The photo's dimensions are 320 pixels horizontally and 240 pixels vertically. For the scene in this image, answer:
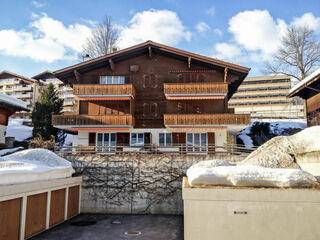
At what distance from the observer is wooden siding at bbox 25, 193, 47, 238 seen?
1146 cm

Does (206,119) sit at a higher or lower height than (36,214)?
higher

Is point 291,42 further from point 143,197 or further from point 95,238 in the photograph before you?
point 95,238

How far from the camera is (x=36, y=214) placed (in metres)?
12.0

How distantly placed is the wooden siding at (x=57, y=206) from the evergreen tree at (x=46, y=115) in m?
14.2

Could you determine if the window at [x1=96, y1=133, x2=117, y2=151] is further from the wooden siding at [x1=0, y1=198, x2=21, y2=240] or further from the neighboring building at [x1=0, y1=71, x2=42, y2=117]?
the neighboring building at [x1=0, y1=71, x2=42, y2=117]

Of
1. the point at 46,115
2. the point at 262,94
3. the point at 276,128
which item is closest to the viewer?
the point at 46,115

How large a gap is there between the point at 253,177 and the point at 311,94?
20.5m

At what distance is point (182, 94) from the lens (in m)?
24.3

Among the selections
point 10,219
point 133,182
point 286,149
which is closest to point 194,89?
point 133,182

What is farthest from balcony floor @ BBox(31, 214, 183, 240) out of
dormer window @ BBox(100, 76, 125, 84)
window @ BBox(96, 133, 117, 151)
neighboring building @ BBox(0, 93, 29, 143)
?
dormer window @ BBox(100, 76, 125, 84)

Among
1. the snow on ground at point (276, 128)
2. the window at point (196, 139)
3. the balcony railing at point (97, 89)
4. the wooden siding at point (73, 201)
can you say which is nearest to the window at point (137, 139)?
the balcony railing at point (97, 89)

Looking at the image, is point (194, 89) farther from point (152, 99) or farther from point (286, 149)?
point (286, 149)

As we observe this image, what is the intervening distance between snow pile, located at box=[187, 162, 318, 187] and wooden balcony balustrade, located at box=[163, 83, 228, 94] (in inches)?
671

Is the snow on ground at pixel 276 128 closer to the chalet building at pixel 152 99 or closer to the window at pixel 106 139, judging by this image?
the chalet building at pixel 152 99
